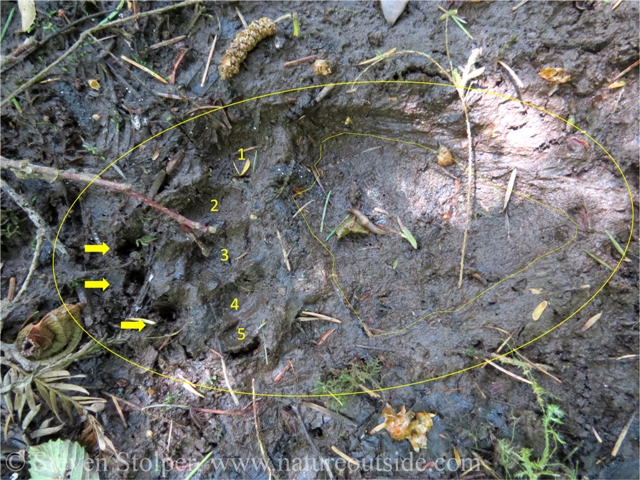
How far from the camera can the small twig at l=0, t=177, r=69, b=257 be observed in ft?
8.41

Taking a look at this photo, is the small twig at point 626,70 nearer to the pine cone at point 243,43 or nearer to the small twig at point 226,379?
the pine cone at point 243,43

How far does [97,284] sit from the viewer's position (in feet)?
9.18

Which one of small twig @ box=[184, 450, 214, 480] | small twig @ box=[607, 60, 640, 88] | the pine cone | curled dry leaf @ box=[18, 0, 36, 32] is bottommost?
small twig @ box=[184, 450, 214, 480]

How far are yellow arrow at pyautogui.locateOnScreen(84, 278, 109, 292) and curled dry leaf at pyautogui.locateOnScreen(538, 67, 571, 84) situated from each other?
3370 mm

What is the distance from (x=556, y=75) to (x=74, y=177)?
3.26 metres

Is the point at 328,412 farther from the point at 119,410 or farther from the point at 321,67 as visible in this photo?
the point at 321,67

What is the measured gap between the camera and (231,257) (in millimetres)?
2879

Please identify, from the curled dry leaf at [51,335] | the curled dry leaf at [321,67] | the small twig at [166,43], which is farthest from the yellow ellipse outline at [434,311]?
the curled dry leaf at [51,335]

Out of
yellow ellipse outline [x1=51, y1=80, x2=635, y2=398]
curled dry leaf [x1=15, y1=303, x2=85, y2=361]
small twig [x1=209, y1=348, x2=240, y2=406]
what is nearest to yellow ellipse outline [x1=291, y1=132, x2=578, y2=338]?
yellow ellipse outline [x1=51, y1=80, x2=635, y2=398]

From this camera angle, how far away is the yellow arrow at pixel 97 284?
279 centimetres

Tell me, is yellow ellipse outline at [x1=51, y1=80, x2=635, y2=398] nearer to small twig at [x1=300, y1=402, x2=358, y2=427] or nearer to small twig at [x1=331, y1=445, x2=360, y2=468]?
small twig at [x1=300, y1=402, x2=358, y2=427]

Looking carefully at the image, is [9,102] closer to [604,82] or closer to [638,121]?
[604,82]

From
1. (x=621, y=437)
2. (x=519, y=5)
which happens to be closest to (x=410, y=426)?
(x=621, y=437)

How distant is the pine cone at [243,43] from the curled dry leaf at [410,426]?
2.58m
